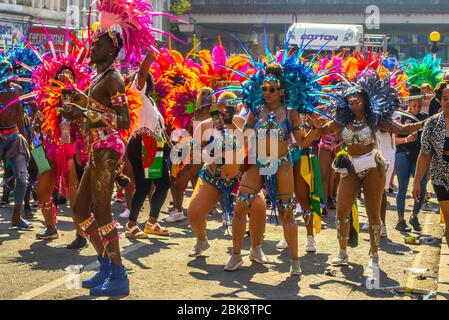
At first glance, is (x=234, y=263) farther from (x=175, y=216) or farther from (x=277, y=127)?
(x=175, y=216)

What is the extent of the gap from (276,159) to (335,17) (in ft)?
208

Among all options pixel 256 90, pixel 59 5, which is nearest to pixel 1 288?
pixel 256 90

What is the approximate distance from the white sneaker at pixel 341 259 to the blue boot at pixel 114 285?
2471mm

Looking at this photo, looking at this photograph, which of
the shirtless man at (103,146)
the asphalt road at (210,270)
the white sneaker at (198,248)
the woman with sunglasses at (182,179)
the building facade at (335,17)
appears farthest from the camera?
the building facade at (335,17)

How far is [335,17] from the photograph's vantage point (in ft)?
229

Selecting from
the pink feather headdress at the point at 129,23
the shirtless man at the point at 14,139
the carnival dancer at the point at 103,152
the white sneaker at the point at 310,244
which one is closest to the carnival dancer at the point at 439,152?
the white sneaker at the point at 310,244

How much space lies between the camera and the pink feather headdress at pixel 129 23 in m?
7.68

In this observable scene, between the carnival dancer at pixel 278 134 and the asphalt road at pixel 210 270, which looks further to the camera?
the carnival dancer at pixel 278 134

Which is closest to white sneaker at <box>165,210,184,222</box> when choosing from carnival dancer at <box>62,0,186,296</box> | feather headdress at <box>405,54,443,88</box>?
carnival dancer at <box>62,0,186,296</box>

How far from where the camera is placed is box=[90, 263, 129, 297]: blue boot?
698 centimetres

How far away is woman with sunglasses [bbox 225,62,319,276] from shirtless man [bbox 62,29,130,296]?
4.73ft

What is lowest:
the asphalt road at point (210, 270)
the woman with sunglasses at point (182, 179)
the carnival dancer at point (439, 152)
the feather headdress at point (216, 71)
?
the asphalt road at point (210, 270)

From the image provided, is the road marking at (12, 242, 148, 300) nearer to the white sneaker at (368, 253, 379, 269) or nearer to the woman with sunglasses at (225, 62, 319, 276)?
the woman with sunglasses at (225, 62, 319, 276)

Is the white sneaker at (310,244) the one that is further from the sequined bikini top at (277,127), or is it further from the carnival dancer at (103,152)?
the carnival dancer at (103,152)
